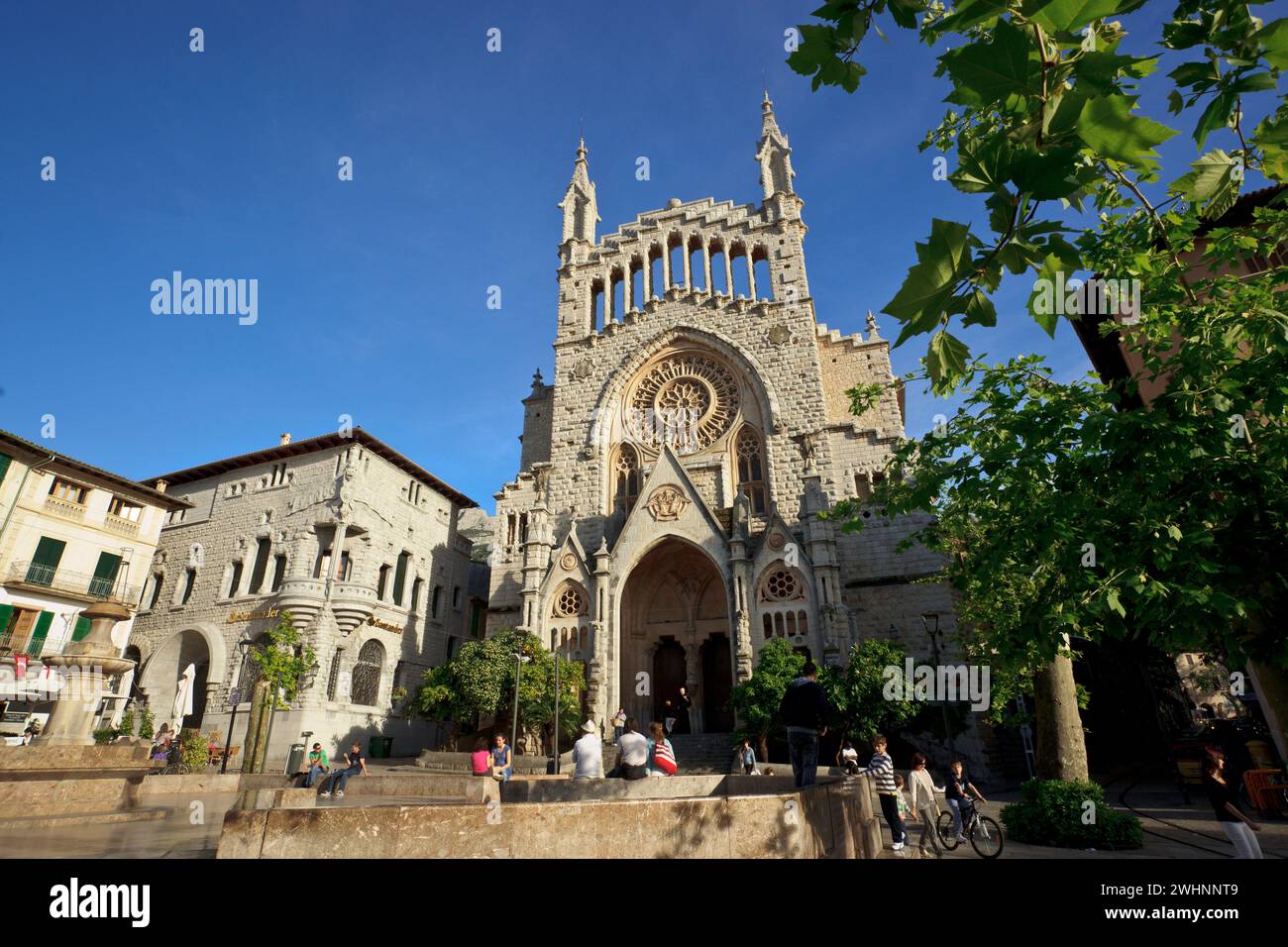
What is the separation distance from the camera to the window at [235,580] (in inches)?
1125

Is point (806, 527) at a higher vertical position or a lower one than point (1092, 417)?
higher

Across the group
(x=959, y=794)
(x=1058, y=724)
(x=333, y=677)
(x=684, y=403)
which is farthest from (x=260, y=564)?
(x=1058, y=724)

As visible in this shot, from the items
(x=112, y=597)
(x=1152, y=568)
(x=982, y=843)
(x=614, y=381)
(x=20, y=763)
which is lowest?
(x=982, y=843)

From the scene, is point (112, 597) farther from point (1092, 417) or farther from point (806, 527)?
point (1092, 417)

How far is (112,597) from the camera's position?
85.2 feet

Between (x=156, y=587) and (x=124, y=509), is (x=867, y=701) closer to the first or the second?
(x=124, y=509)

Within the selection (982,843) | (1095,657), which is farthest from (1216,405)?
(1095,657)

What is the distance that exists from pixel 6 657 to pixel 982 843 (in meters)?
29.5

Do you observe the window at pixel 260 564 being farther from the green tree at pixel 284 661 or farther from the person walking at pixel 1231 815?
the person walking at pixel 1231 815

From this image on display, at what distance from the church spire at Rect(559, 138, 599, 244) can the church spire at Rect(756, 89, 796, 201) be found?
942 centimetres

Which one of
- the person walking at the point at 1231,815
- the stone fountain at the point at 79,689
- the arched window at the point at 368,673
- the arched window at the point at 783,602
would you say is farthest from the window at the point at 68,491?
the person walking at the point at 1231,815

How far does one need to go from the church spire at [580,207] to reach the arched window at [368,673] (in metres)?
22.6

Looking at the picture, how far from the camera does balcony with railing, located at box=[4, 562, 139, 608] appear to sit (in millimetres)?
23266

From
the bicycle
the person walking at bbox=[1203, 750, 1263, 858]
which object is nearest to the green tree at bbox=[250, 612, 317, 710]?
the bicycle
